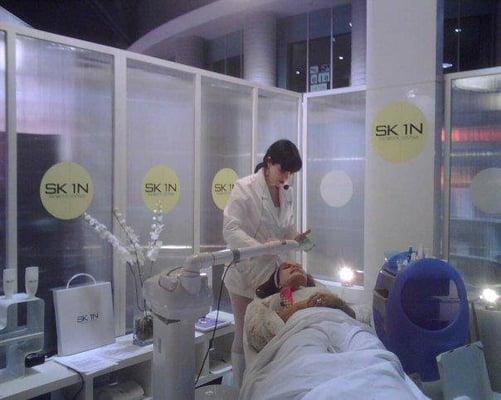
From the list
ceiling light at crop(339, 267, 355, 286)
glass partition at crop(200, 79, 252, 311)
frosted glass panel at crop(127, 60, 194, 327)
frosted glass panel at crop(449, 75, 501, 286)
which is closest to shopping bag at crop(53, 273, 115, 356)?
frosted glass panel at crop(127, 60, 194, 327)

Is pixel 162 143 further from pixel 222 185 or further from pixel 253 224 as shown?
pixel 253 224

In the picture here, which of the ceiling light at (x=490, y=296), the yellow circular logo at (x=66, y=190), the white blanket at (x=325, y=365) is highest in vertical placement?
the yellow circular logo at (x=66, y=190)

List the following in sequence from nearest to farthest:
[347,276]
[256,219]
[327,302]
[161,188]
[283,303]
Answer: [327,302] → [283,303] → [256,219] → [161,188] → [347,276]

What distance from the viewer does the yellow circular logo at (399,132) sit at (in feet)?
10.2

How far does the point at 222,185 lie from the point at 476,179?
69.9 inches

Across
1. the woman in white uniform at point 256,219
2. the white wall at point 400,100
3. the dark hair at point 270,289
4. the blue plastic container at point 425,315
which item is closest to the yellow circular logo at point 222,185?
the woman in white uniform at point 256,219

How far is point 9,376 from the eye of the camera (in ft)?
7.26

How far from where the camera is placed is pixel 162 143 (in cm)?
310

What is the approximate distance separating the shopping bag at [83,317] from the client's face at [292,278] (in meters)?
1.16

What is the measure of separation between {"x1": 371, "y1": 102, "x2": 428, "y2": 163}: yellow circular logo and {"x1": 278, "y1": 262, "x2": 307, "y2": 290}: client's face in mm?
1495

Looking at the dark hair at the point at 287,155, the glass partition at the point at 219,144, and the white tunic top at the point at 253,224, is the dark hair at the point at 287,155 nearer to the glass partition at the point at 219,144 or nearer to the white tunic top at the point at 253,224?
the white tunic top at the point at 253,224

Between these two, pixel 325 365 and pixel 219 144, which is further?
pixel 219 144

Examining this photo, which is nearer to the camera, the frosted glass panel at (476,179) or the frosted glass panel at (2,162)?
the frosted glass panel at (2,162)

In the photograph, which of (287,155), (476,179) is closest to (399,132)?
(476,179)
